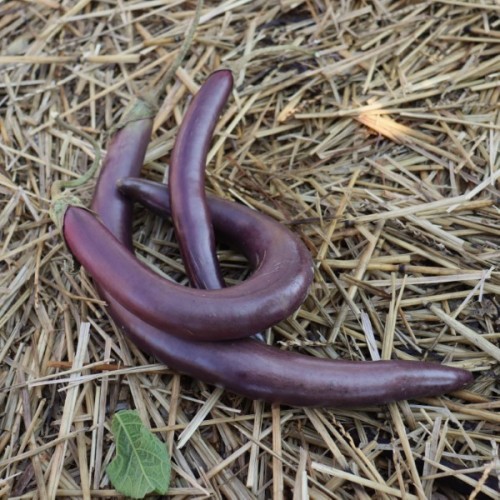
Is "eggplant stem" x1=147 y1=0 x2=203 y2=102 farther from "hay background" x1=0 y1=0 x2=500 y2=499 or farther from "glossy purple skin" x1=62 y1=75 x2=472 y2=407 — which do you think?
"glossy purple skin" x1=62 y1=75 x2=472 y2=407

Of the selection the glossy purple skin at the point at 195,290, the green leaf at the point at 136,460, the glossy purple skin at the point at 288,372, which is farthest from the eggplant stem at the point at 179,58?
the green leaf at the point at 136,460

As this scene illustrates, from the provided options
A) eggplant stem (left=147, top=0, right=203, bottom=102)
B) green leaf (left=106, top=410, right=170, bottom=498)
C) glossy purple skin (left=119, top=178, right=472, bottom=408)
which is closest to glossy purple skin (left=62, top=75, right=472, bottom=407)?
glossy purple skin (left=119, top=178, right=472, bottom=408)

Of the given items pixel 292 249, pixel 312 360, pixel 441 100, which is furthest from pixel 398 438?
pixel 441 100

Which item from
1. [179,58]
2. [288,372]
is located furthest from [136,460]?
[179,58]

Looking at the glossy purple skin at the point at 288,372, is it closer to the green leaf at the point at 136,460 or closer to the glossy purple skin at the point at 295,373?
the glossy purple skin at the point at 295,373

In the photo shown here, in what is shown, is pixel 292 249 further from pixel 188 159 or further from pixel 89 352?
pixel 89 352

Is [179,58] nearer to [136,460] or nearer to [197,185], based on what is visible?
[197,185]
